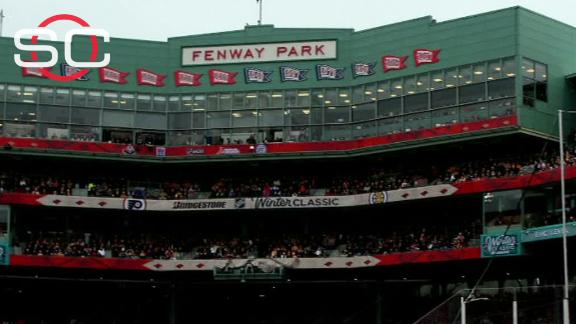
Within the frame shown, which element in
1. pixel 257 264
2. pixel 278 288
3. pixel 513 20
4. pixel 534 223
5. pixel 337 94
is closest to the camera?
pixel 534 223

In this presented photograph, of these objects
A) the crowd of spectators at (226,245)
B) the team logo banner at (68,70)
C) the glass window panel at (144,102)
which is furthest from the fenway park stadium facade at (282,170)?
the team logo banner at (68,70)

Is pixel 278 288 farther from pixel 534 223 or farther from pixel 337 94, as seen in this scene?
pixel 534 223

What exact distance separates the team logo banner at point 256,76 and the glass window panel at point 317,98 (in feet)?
11.1

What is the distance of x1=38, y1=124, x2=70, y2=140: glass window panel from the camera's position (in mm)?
62875

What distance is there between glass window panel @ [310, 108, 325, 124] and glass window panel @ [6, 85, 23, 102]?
19655 millimetres

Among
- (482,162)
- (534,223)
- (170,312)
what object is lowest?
(170,312)

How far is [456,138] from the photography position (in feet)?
184

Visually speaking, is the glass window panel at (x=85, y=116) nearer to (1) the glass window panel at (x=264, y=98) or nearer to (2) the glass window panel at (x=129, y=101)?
(2) the glass window panel at (x=129, y=101)

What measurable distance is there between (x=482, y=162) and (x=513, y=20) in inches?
344

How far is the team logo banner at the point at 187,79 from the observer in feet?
213

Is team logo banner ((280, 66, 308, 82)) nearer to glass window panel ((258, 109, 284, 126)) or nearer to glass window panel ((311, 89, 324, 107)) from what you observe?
glass window panel ((311, 89, 324, 107))

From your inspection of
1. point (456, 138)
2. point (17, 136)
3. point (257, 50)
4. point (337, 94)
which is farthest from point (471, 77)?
point (17, 136)

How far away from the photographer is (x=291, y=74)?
63.6 m

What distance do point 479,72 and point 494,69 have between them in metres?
1.04
